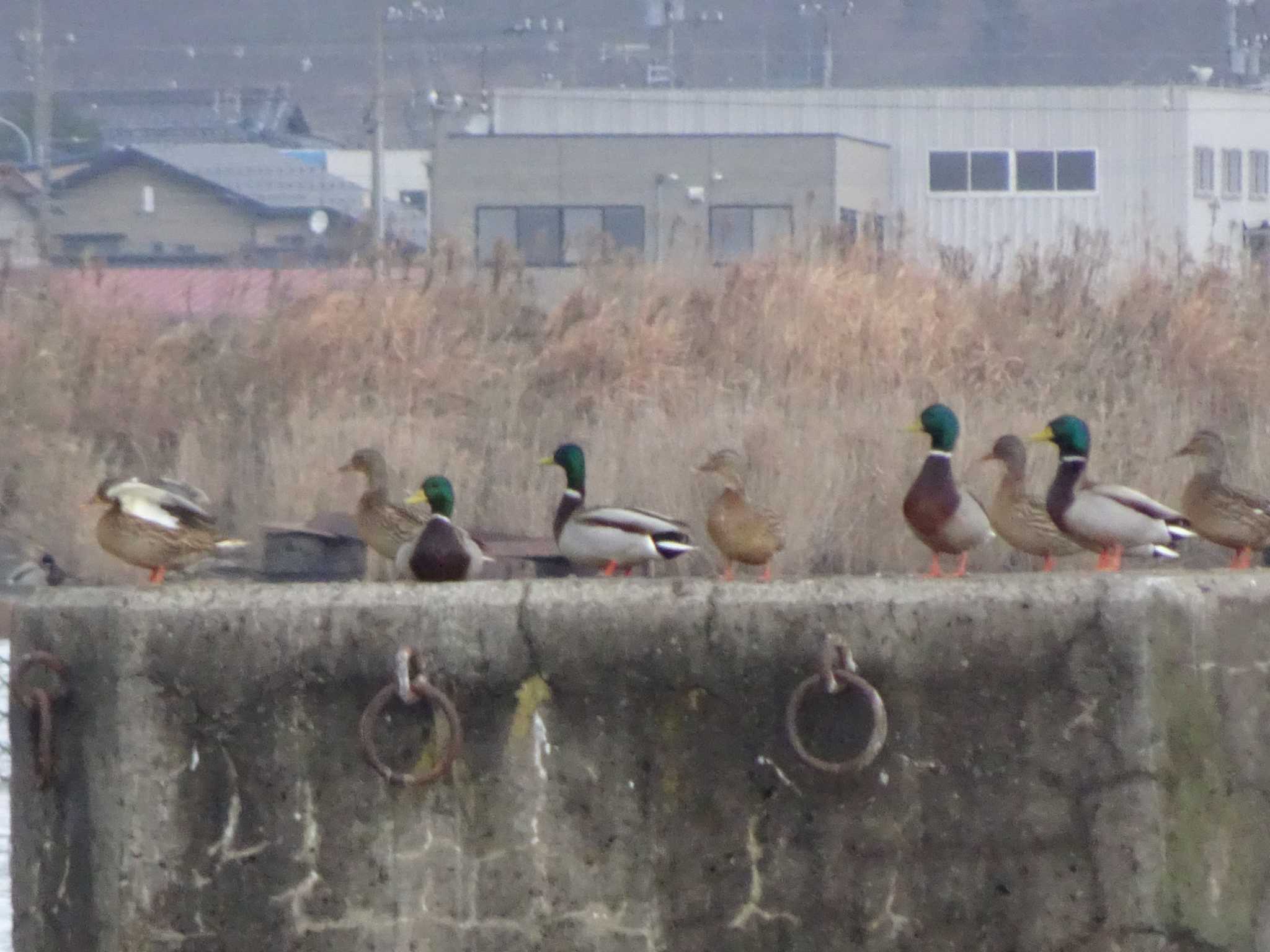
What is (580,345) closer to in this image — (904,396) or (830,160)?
(904,396)

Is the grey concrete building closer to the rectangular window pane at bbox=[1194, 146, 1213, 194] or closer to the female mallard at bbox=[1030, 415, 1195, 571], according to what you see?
the rectangular window pane at bbox=[1194, 146, 1213, 194]

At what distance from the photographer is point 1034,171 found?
5366 cm

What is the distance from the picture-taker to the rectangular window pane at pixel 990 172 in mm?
53250

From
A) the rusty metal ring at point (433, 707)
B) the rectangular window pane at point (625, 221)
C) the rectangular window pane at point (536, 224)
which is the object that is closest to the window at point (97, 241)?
the rectangular window pane at point (536, 224)

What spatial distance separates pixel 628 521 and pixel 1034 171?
47.2 metres

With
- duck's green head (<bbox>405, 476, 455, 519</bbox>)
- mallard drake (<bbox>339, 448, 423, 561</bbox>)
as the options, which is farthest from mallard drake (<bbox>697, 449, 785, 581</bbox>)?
mallard drake (<bbox>339, 448, 423, 561</bbox>)

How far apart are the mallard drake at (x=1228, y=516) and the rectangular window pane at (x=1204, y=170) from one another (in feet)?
152

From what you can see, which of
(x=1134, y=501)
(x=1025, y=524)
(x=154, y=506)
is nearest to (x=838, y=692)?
(x=1134, y=501)

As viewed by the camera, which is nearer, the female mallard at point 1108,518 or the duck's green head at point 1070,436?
the female mallard at point 1108,518

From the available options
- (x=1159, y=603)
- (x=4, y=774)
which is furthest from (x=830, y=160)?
(x=1159, y=603)

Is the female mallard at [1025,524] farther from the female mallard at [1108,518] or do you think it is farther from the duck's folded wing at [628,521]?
the duck's folded wing at [628,521]

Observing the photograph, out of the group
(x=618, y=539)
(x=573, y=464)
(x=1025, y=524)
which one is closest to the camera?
(x=1025, y=524)

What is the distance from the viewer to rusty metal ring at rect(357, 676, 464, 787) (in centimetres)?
491

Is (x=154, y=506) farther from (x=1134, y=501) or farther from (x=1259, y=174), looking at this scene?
(x=1259, y=174)
